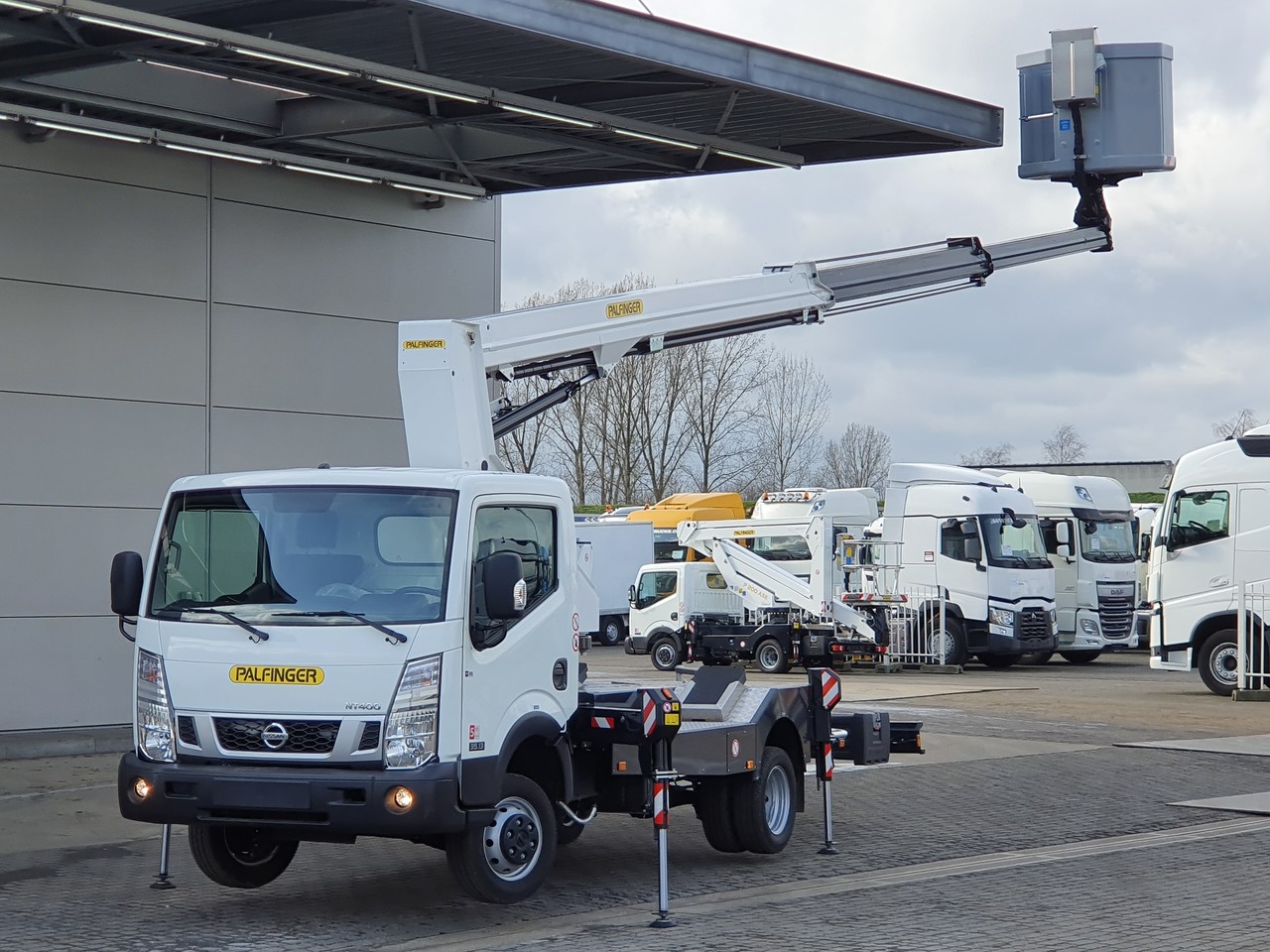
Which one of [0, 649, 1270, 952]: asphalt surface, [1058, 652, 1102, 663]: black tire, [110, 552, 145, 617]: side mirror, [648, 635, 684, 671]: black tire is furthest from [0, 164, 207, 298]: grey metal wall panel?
[1058, 652, 1102, 663]: black tire

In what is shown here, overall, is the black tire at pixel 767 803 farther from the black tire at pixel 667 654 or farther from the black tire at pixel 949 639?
the black tire at pixel 667 654

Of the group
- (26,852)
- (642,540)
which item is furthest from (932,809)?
(642,540)

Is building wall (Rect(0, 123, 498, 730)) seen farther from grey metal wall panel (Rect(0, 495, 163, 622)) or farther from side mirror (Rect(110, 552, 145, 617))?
side mirror (Rect(110, 552, 145, 617))

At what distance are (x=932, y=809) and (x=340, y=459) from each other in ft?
24.1

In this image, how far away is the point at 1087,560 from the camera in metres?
30.1

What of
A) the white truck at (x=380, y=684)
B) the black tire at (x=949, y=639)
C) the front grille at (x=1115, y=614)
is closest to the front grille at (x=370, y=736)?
the white truck at (x=380, y=684)

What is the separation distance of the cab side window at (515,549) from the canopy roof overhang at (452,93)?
4.47 meters

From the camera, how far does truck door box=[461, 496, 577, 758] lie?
7.89 m

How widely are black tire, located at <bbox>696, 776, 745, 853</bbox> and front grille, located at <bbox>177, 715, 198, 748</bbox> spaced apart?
10.9 feet

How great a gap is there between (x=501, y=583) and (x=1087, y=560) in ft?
79.2

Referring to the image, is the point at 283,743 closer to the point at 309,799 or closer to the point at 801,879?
the point at 309,799

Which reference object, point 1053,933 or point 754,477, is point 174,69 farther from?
point 754,477

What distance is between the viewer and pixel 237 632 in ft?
25.7

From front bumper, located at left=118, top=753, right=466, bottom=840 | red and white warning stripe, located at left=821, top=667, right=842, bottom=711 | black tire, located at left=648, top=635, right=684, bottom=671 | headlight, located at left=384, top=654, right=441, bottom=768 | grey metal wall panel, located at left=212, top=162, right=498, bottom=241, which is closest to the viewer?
front bumper, located at left=118, top=753, right=466, bottom=840
